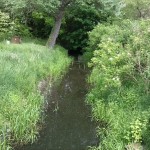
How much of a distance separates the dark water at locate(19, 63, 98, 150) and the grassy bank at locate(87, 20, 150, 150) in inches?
15.3

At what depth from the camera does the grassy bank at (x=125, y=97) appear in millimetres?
8281

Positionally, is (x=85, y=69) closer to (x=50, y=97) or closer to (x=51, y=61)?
(x=51, y=61)

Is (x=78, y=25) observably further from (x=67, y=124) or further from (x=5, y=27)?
(x=67, y=124)

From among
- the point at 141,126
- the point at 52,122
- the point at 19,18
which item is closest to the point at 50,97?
the point at 52,122

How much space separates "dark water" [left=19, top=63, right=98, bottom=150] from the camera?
8.91m

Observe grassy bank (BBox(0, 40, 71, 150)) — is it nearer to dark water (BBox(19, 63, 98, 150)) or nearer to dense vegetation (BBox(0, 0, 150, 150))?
dense vegetation (BBox(0, 0, 150, 150))

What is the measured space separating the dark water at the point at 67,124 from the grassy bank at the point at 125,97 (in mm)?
389

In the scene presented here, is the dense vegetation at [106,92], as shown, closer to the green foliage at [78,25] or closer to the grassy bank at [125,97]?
the grassy bank at [125,97]

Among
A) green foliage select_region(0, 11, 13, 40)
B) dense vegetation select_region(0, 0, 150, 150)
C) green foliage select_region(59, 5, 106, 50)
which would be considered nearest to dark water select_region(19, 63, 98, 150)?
dense vegetation select_region(0, 0, 150, 150)

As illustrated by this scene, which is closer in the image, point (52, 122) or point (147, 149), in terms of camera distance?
point (147, 149)

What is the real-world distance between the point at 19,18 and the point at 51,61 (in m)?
8.75

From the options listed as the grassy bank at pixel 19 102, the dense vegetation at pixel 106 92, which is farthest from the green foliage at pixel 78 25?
the grassy bank at pixel 19 102

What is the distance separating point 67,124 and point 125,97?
206cm

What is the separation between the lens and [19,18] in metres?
25.7
